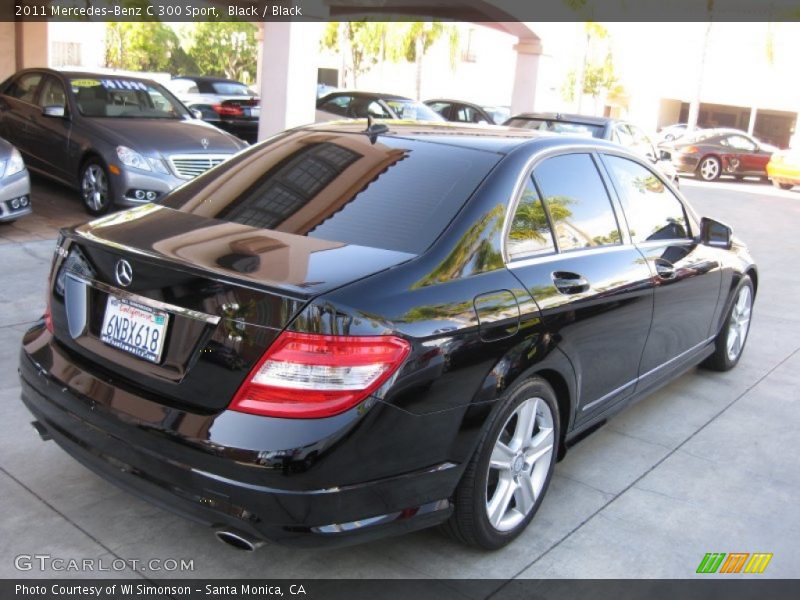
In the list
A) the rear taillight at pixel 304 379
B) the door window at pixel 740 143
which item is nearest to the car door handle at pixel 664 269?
the rear taillight at pixel 304 379

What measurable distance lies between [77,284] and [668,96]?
51915mm

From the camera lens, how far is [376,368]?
2.72m

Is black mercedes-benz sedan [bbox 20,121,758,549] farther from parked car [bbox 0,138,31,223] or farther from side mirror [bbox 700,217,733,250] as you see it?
parked car [bbox 0,138,31,223]

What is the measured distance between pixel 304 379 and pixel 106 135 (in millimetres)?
7086

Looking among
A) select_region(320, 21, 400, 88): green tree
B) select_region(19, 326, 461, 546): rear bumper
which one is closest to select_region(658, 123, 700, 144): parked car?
select_region(320, 21, 400, 88): green tree

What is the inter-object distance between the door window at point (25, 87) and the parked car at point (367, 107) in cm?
592

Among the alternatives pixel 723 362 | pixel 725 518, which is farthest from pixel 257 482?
pixel 723 362

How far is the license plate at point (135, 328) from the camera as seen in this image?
9.34ft

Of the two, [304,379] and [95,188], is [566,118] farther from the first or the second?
[304,379]

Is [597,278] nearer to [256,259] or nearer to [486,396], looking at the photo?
[486,396]

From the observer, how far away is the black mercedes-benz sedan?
267 cm

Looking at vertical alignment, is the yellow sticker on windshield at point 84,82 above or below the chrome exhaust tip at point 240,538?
above

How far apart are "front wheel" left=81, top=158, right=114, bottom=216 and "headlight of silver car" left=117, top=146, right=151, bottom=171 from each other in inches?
9.8

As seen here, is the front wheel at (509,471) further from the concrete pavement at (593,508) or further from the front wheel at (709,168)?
the front wheel at (709,168)
